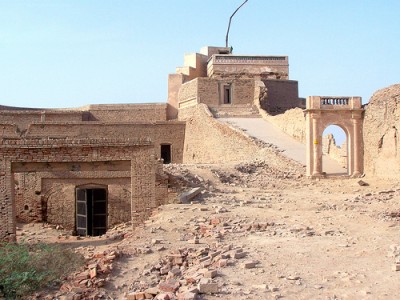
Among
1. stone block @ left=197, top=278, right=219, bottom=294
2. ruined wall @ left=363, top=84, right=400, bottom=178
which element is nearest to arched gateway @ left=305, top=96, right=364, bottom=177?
ruined wall @ left=363, top=84, right=400, bottom=178

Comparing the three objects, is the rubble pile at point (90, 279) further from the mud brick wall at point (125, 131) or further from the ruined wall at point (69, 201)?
the mud brick wall at point (125, 131)

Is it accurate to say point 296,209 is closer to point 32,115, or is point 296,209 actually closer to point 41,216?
point 41,216

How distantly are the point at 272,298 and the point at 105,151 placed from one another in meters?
7.29

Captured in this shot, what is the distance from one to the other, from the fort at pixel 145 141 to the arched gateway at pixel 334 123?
1.5 inches

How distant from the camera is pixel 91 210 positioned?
58.1ft

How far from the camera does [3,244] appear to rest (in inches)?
500

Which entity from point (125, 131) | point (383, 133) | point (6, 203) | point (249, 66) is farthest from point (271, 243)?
point (249, 66)

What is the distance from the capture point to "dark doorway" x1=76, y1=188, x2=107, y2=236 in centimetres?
1756

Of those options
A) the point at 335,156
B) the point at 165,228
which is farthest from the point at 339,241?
the point at 335,156

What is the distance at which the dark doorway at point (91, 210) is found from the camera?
17562 millimetres

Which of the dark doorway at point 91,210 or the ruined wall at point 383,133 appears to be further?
the ruined wall at point 383,133

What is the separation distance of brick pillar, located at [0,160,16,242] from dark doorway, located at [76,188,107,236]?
4.62m

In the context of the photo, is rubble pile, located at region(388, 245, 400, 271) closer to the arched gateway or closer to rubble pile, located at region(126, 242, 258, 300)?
rubble pile, located at region(126, 242, 258, 300)

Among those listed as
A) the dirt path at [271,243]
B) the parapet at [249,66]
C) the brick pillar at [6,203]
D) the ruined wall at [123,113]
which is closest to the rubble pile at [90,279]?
the dirt path at [271,243]
